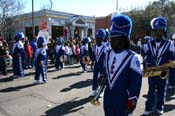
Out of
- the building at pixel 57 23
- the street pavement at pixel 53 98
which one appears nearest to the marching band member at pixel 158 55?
the street pavement at pixel 53 98

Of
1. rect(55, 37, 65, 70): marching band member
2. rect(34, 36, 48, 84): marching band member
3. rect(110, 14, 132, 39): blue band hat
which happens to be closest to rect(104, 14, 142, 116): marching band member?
rect(110, 14, 132, 39): blue band hat

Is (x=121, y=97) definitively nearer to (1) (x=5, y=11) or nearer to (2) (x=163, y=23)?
(2) (x=163, y=23)

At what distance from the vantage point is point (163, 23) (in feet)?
23.6

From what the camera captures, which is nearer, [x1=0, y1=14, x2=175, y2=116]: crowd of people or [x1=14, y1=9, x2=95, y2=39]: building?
[x1=0, y1=14, x2=175, y2=116]: crowd of people

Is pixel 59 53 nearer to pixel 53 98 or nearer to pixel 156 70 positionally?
pixel 53 98

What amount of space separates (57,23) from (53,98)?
23.4 meters

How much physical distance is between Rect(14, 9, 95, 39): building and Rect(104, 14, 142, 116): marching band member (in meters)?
26.1

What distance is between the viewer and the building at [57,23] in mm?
31875

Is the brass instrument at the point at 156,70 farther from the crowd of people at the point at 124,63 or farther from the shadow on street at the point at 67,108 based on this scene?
the shadow on street at the point at 67,108

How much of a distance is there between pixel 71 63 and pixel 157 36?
12.8 meters

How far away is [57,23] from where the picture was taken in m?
32.6

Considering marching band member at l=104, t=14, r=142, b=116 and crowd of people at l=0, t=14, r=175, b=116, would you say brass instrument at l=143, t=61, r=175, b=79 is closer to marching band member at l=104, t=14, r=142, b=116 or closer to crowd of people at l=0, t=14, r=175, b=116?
crowd of people at l=0, t=14, r=175, b=116

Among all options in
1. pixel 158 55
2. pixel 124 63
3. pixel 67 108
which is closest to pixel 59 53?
pixel 67 108

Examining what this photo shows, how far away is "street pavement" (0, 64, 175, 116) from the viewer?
823cm
